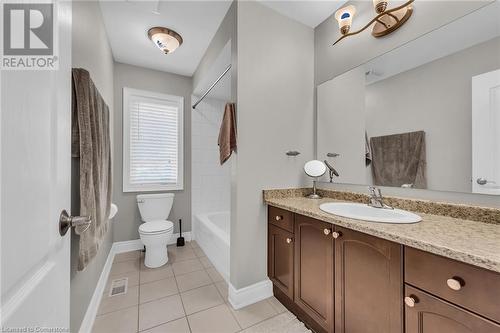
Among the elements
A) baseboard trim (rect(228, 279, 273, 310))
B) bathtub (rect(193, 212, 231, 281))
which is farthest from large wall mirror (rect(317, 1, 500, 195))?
bathtub (rect(193, 212, 231, 281))

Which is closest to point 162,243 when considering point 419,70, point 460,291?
point 460,291

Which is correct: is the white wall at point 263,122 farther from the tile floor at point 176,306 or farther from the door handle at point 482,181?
the door handle at point 482,181

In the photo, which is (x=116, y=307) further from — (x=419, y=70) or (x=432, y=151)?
(x=419, y=70)

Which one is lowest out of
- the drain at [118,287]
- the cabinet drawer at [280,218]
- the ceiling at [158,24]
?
the drain at [118,287]

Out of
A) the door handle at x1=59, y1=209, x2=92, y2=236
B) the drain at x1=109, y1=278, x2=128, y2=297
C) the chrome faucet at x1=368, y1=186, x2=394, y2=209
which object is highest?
the door handle at x1=59, y1=209, x2=92, y2=236

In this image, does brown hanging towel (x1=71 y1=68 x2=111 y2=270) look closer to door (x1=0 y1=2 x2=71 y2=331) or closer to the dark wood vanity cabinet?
door (x1=0 y1=2 x2=71 y2=331)

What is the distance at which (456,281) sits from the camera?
28.2 inches

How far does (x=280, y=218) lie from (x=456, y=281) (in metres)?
1.04

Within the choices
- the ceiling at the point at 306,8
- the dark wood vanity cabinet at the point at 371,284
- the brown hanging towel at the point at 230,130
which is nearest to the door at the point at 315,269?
the dark wood vanity cabinet at the point at 371,284

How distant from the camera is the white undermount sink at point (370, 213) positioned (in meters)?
1.09

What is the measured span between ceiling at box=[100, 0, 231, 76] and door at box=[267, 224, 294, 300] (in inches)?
78.4

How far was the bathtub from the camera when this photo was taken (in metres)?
2.05

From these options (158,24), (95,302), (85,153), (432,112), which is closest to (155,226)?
(95,302)

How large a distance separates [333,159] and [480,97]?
0.96m
